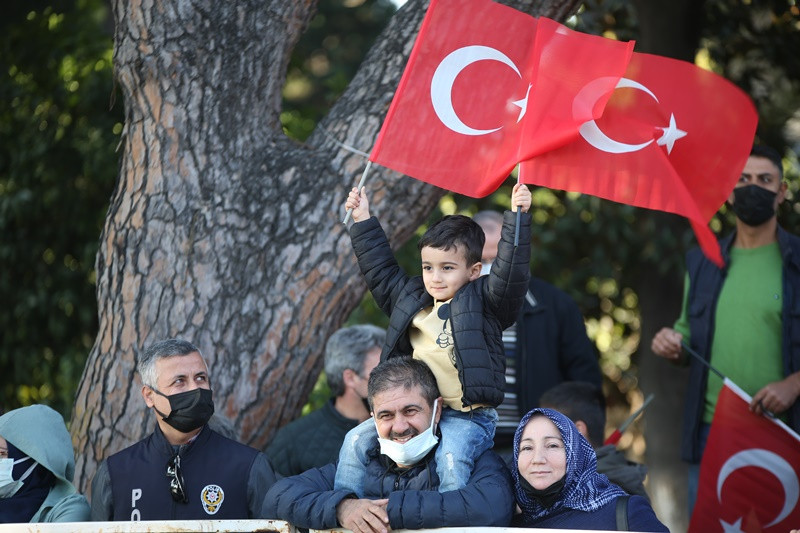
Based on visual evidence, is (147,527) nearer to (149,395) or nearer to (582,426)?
(149,395)

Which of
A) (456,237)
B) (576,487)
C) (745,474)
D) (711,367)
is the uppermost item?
(456,237)

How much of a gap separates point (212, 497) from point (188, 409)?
35cm

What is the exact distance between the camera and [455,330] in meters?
4.26

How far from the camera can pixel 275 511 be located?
4215 millimetres

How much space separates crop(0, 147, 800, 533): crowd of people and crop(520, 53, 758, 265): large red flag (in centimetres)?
50

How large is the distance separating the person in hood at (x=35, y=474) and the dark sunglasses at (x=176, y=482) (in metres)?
0.36

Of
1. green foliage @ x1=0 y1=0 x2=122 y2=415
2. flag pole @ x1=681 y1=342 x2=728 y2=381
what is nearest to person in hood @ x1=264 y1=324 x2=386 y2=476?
flag pole @ x1=681 y1=342 x2=728 y2=381

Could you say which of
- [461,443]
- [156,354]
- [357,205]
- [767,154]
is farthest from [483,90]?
[156,354]

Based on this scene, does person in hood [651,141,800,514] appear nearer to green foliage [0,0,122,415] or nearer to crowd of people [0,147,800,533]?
crowd of people [0,147,800,533]

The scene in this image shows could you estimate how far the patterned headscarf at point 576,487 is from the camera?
416 cm

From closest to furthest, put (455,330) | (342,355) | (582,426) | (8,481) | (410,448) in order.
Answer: (410,448)
(455,330)
(8,481)
(582,426)
(342,355)

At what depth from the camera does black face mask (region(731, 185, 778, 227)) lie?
5508 mm

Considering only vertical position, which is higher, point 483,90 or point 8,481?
point 483,90

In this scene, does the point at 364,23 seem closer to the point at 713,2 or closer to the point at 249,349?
the point at 713,2
